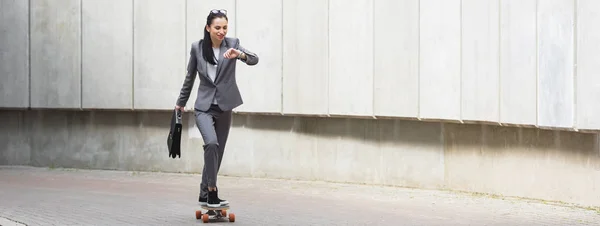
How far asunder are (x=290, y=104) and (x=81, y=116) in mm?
4074

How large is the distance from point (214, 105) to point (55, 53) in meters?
8.19

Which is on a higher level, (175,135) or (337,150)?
(175,135)

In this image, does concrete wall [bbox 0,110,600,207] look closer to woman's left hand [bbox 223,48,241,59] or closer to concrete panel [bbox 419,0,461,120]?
concrete panel [bbox 419,0,461,120]

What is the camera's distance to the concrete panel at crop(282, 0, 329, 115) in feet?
50.0

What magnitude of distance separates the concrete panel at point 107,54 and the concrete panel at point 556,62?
7.14 m

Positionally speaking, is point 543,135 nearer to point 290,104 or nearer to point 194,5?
point 290,104

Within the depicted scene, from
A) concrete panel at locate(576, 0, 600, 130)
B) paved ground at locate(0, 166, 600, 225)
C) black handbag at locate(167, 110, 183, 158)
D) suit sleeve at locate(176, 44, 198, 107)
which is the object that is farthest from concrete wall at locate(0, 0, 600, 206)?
black handbag at locate(167, 110, 183, 158)

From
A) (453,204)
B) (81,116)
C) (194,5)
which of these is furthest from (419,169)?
(81,116)

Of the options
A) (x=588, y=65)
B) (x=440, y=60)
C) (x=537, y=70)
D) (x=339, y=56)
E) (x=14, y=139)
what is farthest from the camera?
(x=14, y=139)

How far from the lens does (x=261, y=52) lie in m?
16.0

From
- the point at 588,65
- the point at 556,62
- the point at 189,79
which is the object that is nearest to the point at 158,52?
the point at 189,79

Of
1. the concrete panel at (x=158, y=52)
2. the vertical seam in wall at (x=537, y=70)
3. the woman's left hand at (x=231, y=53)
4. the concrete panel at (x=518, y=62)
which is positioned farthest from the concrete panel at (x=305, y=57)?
the woman's left hand at (x=231, y=53)

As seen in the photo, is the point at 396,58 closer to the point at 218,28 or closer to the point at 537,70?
the point at 537,70

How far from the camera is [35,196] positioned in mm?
13211
